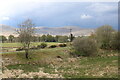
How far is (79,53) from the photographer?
45375mm

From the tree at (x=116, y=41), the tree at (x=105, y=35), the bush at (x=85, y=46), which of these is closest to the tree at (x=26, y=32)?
the bush at (x=85, y=46)

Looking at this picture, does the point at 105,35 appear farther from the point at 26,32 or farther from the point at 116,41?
the point at 26,32

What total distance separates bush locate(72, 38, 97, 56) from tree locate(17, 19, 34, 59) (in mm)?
15378

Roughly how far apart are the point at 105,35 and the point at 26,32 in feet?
115

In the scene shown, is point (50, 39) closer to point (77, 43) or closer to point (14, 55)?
point (77, 43)

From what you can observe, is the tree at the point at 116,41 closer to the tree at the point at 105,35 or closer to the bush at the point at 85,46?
the tree at the point at 105,35

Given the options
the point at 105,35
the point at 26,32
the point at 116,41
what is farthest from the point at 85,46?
the point at 105,35

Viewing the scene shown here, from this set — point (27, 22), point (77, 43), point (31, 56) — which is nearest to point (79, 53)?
point (77, 43)

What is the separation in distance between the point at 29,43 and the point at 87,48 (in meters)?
16.7

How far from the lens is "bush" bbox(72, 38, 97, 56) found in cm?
4353

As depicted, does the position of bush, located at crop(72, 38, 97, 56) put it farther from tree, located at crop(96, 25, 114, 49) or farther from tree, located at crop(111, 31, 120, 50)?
tree, located at crop(96, 25, 114, 49)

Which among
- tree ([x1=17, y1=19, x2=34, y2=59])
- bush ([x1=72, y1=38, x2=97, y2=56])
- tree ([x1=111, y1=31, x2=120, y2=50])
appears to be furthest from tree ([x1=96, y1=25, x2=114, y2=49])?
tree ([x1=17, y1=19, x2=34, y2=59])

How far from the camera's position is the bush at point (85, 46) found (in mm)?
43531

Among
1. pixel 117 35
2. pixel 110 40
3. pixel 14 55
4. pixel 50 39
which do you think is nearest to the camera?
pixel 14 55
